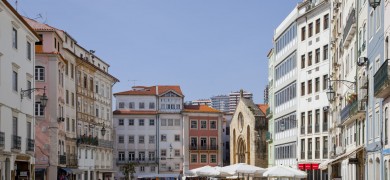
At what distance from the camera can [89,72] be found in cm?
7119

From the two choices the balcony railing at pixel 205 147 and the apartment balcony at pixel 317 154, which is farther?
the balcony railing at pixel 205 147

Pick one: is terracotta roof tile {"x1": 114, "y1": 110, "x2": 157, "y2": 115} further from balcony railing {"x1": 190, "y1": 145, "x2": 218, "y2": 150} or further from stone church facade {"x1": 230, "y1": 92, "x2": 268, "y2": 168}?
stone church facade {"x1": 230, "y1": 92, "x2": 268, "y2": 168}

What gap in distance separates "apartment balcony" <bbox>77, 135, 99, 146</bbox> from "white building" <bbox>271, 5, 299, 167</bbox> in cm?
1776

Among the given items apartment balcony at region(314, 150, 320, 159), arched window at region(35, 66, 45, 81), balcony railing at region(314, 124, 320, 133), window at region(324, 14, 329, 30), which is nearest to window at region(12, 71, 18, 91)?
arched window at region(35, 66, 45, 81)

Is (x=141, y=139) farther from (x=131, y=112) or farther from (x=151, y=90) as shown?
(x=151, y=90)

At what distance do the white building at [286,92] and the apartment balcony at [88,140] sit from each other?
58.3 ft

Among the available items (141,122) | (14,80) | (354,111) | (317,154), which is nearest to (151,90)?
(141,122)

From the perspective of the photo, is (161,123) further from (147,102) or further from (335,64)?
(335,64)

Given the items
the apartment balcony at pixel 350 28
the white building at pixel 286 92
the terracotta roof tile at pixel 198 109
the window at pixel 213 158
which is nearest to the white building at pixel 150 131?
the terracotta roof tile at pixel 198 109

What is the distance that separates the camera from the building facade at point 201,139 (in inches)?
4183

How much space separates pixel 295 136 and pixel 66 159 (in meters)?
19.4

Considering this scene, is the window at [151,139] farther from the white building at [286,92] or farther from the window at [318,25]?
the window at [318,25]

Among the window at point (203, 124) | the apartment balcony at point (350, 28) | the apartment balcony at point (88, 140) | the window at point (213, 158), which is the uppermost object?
the apartment balcony at point (350, 28)

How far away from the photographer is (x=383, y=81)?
80.3ft
